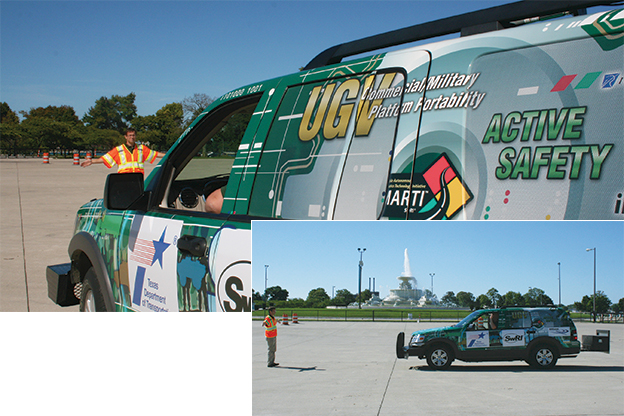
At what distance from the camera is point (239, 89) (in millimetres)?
3176

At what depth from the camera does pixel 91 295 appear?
4.21 meters

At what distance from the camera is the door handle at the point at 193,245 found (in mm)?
2600

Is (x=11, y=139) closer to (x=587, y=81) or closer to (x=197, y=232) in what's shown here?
(x=197, y=232)

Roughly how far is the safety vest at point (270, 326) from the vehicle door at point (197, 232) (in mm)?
116

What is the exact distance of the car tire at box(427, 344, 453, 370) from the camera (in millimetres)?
2039

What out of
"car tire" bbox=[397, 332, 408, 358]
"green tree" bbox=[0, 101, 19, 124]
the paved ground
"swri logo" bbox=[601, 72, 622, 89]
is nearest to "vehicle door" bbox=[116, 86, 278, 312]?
"car tire" bbox=[397, 332, 408, 358]

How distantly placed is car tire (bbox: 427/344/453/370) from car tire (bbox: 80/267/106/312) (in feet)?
8.70

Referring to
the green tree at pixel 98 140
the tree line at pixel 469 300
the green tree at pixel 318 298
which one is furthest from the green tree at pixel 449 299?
the green tree at pixel 98 140

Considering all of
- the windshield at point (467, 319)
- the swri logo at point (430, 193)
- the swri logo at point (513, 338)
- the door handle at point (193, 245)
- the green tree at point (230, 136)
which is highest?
the green tree at point (230, 136)

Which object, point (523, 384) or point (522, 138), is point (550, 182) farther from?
point (523, 384)

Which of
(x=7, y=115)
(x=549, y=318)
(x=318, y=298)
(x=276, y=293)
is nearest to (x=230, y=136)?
(x=276, y=293)

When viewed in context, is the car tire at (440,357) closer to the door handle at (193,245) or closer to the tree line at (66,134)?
the door handle at (193,245)

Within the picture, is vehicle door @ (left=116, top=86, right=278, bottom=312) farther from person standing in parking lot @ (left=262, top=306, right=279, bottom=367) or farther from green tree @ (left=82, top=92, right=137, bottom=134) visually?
green tree @ (left=82, top=92, right=137, bottom=134)

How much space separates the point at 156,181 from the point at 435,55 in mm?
2096
